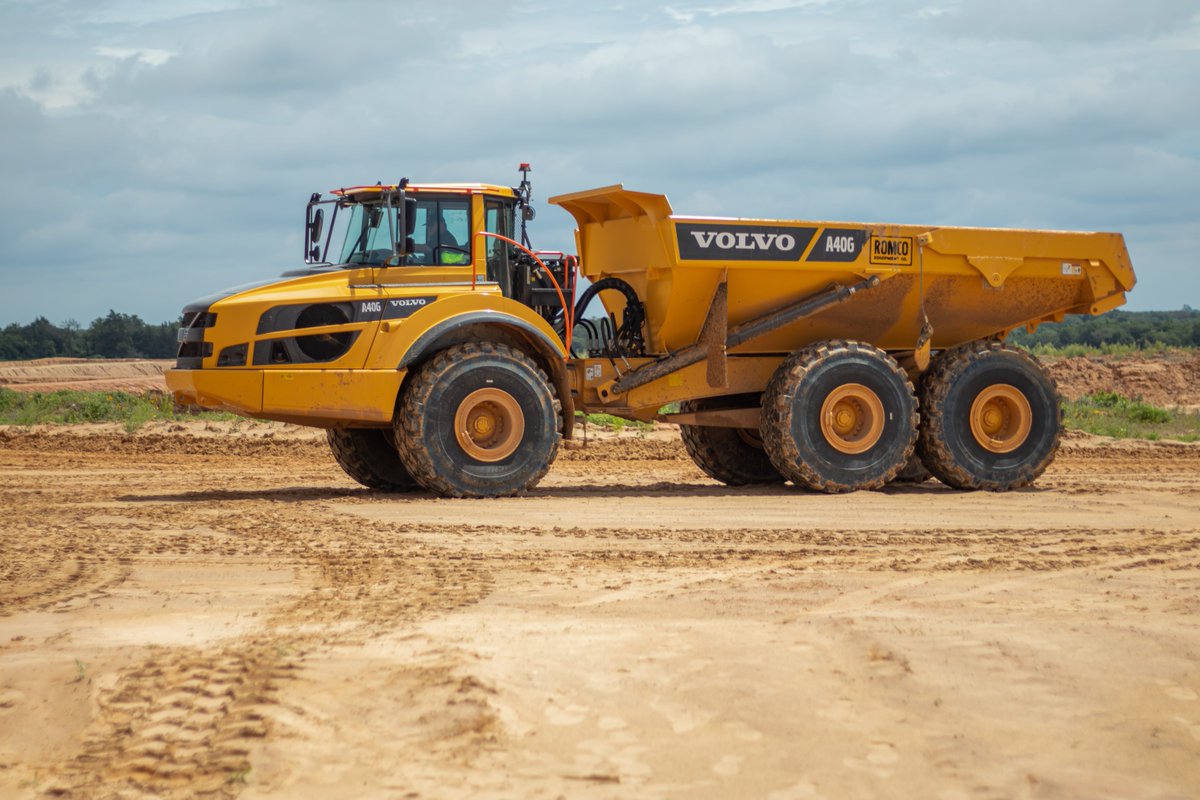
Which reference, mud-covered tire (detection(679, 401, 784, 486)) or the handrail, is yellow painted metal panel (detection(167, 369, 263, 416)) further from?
mud-covered tire (detection(679, 401, 784, 486))

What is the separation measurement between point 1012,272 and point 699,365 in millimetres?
3109

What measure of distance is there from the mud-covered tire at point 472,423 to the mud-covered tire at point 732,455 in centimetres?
257

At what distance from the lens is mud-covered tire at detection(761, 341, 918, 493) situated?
12.5 m

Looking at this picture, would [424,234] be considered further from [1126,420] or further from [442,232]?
[1126,420]

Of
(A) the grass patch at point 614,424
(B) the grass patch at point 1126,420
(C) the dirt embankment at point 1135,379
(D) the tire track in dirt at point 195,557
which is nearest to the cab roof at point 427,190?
(D) the tire track in dirt at point 195,557

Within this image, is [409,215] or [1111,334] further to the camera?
[1111,334]

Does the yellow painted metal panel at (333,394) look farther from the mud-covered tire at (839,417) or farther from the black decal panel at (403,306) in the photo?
the mud-covered tire at (839,417)

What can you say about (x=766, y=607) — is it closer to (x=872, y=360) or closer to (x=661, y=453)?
(x=872, y=360)

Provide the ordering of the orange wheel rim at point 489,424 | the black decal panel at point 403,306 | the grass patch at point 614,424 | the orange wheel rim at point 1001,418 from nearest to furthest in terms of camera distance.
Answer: the black decal panel at point 403,306 < the orange wheel rim at point 489,424 < the orange wheel rim at point 1001,418 < the grass patch at point 614,424

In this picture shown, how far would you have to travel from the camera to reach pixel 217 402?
11.4 m

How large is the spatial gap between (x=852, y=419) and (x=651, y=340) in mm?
1893

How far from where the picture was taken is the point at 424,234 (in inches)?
472

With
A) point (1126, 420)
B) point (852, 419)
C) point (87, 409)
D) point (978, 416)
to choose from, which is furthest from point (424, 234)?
point (1126, 420)

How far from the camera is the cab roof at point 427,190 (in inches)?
469
